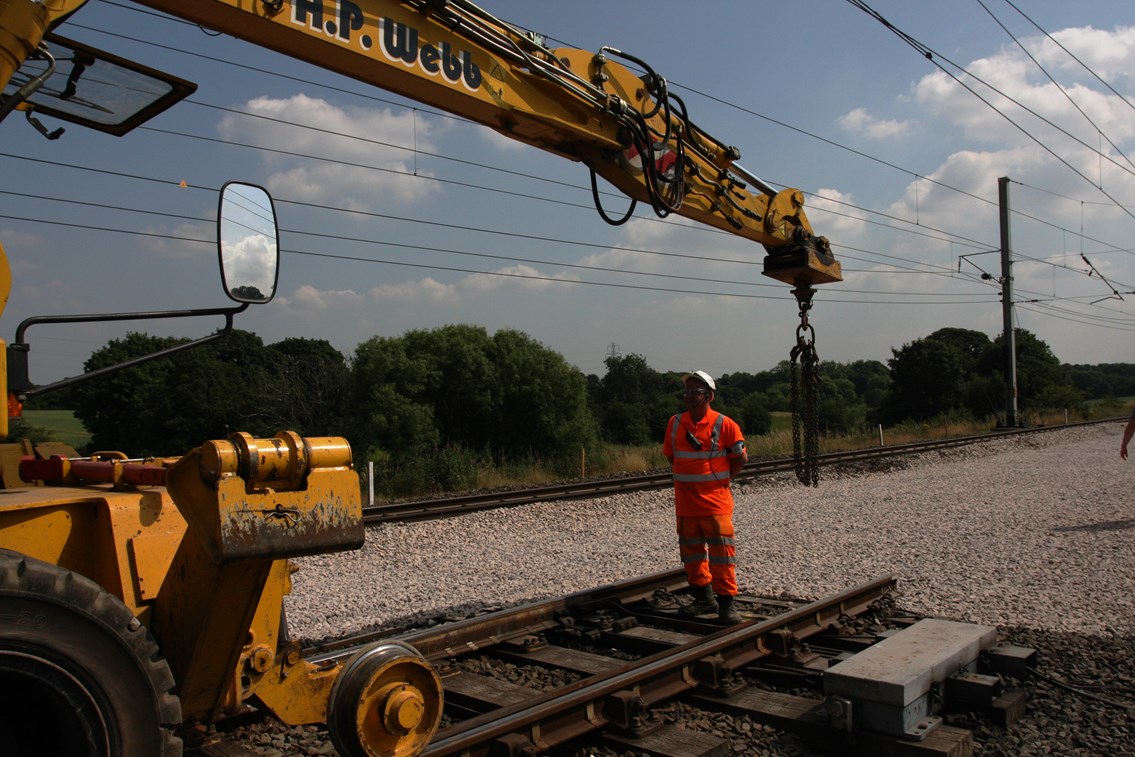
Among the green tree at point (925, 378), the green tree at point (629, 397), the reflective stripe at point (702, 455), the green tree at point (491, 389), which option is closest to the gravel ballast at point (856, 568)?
the reflective stripe at point (702, 455)

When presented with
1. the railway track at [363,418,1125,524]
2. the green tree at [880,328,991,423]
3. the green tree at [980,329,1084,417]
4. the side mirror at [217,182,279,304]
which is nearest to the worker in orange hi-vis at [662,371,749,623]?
the railway track at [363,418,1125,524]

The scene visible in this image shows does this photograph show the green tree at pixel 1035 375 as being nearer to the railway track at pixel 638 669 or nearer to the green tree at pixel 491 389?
the green tree at pixel 491 389

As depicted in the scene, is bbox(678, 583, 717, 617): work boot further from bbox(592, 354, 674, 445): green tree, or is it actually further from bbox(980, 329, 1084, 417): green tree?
bbox(980, 329, 1084, 417): green tree

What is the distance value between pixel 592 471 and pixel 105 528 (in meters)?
17.9

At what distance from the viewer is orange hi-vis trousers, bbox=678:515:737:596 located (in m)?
6.22

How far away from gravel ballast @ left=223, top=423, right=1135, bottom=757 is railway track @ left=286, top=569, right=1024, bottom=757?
165 millimetres

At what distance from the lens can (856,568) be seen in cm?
882

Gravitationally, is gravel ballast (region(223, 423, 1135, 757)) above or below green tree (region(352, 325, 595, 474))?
below

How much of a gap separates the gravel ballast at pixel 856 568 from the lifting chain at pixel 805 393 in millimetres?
1182

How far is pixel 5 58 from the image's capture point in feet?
8.39

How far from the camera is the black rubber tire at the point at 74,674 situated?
84.4 inches

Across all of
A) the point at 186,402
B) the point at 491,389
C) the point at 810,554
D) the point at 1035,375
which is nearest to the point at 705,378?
the point at 810,554

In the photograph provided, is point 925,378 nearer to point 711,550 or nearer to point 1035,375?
point 1035,375

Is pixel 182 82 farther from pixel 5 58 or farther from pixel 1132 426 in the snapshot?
pixel 1132 426
